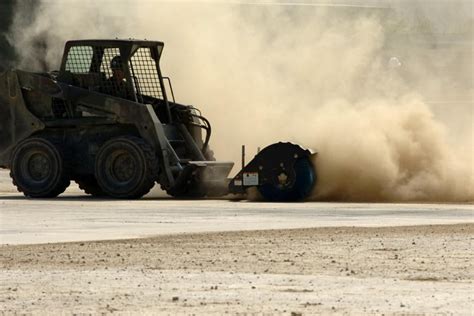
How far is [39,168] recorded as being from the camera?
38.7m

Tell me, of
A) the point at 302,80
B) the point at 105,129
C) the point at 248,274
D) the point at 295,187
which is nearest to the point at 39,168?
the point at 105,129

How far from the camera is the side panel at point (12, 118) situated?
3938 centimetres

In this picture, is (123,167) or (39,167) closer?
(123,167)

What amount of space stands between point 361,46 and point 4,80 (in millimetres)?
12246

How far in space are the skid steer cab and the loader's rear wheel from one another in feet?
6.38

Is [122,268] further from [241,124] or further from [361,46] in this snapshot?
[361,46]

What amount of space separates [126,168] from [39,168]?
229cm

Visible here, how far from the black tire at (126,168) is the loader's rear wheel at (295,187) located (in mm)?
2697

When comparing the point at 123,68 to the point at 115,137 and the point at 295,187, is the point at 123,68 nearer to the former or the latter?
the point at 115,137

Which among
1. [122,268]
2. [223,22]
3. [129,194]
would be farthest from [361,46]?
[122,268]

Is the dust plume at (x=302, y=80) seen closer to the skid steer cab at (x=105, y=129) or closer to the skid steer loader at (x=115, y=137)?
the skid steer loader at (x=115, y=137)

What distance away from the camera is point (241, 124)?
43000 millimetres

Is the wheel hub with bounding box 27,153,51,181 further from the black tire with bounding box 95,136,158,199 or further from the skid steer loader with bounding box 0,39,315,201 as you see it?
the black tire with bounding box 95,136,158,199

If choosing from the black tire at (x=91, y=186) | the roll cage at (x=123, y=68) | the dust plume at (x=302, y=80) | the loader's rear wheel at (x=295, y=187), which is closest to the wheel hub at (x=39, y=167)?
the black tire at (x=91, y=186)
